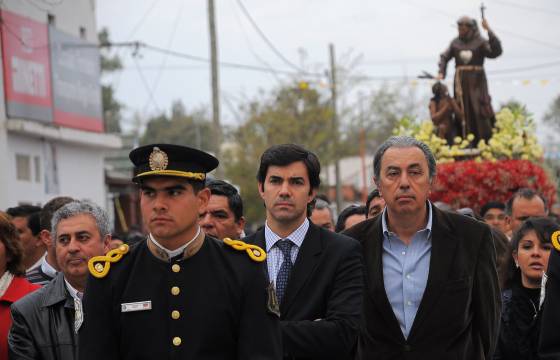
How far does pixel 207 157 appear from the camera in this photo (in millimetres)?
4359

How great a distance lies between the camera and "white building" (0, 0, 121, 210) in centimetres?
2775

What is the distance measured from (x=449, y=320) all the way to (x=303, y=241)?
3.07 feet

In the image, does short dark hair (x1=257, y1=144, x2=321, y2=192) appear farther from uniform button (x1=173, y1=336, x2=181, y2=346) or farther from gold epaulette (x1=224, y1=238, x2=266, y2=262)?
uniform button (x1=173, y1=336, x2=181, y2=346)

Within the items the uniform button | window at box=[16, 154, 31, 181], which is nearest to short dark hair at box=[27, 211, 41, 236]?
the uniform button

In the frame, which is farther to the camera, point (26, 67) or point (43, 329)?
point (26, 67)

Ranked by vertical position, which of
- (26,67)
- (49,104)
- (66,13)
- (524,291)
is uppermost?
(66,13)

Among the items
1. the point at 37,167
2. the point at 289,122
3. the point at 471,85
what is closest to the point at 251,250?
the point at 471,85

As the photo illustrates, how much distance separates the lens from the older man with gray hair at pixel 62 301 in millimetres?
5523

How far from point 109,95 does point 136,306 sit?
59.7m

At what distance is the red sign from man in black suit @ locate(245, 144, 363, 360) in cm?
2143

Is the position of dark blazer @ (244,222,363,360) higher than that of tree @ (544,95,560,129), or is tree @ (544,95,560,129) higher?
tree @ (544,95,560,129)

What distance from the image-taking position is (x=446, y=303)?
5.59 metres

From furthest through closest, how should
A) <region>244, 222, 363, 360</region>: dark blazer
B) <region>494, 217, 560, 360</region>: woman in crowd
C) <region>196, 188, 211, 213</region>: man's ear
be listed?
<region>494, 217, 560, 360</region>: woman in crowd < <region>244, 222, 363, 360</region>: dark blazer < <region>196, 188, 211, 213</region>: man's ear

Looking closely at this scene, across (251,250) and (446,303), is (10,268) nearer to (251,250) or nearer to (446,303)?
(251,250)
